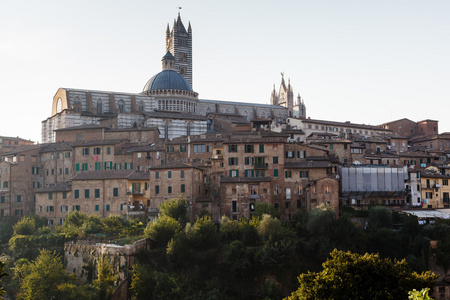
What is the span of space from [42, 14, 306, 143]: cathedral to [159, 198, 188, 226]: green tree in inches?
868

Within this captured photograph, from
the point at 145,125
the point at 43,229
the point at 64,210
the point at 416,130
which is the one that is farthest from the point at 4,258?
the point at 416,130

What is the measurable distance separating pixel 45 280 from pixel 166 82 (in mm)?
45909

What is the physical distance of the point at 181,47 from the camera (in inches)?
4072

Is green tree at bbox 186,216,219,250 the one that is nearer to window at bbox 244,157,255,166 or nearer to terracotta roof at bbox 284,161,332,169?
window at bbox 244,157,255,166

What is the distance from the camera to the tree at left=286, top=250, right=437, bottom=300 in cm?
2667

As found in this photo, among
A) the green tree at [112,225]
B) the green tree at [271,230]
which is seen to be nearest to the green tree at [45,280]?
the green tree at [112,225]

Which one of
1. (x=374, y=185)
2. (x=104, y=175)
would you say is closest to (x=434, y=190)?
(x=374, y=185)

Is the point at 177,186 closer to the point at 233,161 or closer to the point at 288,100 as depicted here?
the point at 233,161

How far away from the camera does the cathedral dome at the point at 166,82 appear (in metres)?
82.2

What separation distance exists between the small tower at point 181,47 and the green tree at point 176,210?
186ft

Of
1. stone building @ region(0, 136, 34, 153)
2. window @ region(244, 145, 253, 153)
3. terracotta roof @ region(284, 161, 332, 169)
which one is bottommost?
terracotta roof @ region(284, 161, 332, 169)

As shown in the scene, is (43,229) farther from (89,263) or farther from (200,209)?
(200,209)

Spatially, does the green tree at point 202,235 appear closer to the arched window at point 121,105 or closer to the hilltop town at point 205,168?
the hilltop town at point 205,168

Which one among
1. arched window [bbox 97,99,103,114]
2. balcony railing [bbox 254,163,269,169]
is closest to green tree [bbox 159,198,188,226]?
balcony railing [bbox 254,163,269,169]
